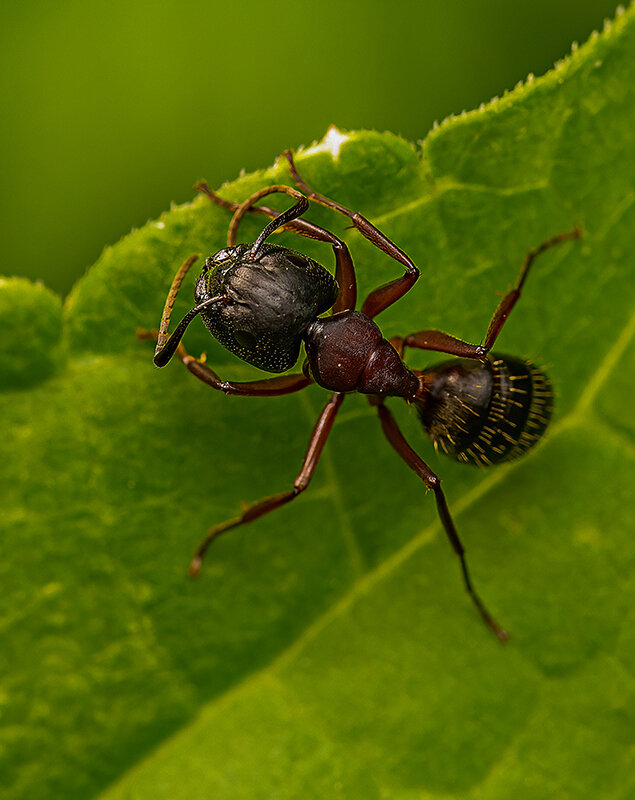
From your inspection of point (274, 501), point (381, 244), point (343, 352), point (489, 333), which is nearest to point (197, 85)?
point (343, 352)

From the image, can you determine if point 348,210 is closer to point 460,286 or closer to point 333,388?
point 460,286

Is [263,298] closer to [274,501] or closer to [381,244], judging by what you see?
[381,244]

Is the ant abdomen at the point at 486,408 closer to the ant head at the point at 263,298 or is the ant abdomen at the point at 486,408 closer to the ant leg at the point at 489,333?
the ant leg at the point at 489,333

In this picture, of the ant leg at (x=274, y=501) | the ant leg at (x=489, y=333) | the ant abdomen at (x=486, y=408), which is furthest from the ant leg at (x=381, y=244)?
the ant leg at (x=274, y=501)

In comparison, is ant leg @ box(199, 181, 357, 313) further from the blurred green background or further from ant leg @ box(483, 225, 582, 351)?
the blurred green background

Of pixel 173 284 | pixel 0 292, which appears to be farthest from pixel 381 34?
pixel 0 292
